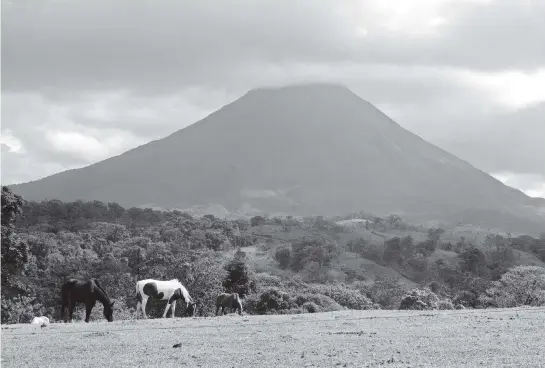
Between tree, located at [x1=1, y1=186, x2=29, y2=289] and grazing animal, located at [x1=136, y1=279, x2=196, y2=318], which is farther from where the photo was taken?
grazing animal, located at [x1=136, y1=279, x2=196, y2=318]

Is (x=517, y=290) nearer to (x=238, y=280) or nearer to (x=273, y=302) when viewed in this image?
(x=273, y=302)

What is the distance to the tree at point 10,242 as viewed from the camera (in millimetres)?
24641

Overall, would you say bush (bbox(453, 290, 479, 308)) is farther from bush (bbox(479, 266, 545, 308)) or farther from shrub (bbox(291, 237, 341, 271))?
shrub (bbox(291, 237, 341, 271))

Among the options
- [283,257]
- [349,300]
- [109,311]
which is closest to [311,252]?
[283,257]

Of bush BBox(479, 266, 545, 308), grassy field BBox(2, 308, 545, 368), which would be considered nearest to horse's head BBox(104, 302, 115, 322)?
grassy field BBox(2, 308, 545, 368)

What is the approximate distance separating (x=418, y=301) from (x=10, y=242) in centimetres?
2266

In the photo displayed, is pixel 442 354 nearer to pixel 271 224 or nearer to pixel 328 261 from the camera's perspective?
pixel 328 261

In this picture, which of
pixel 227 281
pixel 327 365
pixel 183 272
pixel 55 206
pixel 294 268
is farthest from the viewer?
pixel 55 206

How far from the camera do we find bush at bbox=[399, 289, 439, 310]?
130ft

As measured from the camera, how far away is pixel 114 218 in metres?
143

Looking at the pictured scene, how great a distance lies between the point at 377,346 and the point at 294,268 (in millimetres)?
96302

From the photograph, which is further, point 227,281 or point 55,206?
point 55,206

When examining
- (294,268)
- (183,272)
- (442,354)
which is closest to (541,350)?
(442,354)

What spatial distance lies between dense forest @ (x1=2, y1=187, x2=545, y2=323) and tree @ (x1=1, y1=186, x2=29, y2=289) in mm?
37
